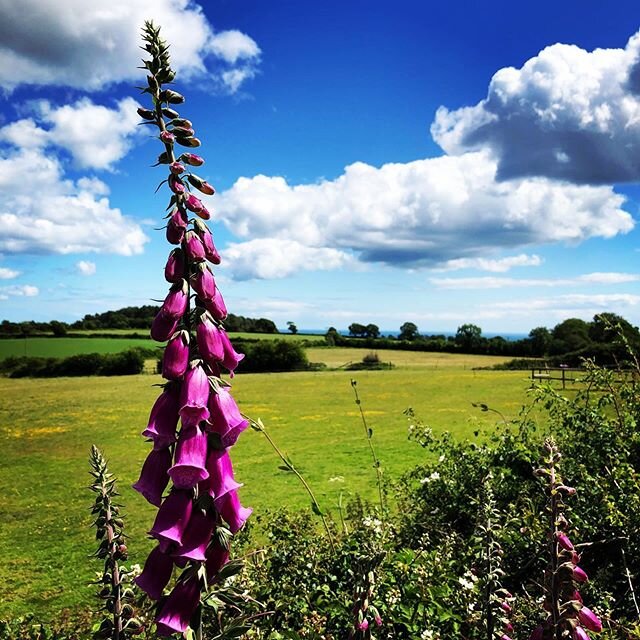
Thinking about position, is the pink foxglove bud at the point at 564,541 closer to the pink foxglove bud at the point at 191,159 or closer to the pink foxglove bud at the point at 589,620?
the pink foxglove bud at the point at 589,620

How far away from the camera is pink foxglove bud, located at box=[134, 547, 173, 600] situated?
1.67 meters

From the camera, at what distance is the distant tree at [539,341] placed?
65162 mm

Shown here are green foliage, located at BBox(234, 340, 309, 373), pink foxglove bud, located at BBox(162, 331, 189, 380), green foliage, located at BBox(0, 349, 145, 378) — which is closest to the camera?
pink foxglove bud, located at BBox(162, 331, 189, 380)

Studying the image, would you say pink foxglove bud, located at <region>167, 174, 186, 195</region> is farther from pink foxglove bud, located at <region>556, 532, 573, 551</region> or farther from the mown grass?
the mown grass

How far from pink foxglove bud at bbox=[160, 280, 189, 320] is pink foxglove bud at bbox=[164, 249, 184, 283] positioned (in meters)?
0.03

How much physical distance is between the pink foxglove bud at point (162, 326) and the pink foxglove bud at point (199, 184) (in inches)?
17.3

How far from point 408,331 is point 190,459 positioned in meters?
88.6

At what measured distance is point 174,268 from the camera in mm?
1743

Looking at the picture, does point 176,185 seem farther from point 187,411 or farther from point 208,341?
point 187,411

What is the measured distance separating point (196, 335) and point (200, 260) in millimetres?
245

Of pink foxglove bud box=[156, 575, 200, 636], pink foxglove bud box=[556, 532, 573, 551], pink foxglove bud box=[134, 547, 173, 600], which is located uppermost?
pink foxglove bud box=[556, 532, 573, 551]

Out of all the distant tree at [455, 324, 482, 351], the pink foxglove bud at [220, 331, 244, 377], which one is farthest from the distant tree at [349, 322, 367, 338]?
the pink foxglove bud at [220, 331, 244, 377]

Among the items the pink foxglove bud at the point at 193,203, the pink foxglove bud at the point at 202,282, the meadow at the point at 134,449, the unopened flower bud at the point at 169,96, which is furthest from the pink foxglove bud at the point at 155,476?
the meadow at the point at 134,449

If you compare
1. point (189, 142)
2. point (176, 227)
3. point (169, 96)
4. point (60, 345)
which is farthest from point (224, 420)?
point (60, 345)
